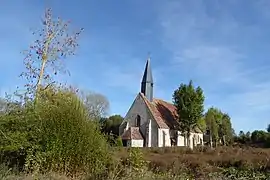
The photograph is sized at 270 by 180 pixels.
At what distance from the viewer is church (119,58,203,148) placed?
58375mm

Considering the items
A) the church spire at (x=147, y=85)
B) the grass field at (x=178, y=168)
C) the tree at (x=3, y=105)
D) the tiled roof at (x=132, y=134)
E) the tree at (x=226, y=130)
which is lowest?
the grass field at (x=178, y=168)

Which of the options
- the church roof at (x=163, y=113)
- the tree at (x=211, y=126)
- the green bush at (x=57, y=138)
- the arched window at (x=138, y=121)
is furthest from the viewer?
the tree at (x=211, y=126)

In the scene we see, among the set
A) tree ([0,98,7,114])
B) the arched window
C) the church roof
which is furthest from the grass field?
the arched window

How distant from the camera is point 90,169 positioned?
35.4 ft

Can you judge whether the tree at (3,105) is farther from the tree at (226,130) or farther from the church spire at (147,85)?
the tree at (226,130)

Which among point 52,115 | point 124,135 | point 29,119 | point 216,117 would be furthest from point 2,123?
point 216,117

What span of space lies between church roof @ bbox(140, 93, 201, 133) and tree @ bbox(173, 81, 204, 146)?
11.8 feet

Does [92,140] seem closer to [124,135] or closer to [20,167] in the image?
[20,167]

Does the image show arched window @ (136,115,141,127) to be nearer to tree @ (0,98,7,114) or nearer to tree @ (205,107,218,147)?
tree @ (205,107,218,147)

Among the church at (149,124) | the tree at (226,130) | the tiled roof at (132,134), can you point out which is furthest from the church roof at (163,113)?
the tree at (226,130)

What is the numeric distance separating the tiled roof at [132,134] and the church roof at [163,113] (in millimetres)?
3506

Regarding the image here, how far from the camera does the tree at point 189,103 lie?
5610cm

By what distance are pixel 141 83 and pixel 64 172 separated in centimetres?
5395

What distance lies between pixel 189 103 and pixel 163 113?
27.0 ft
